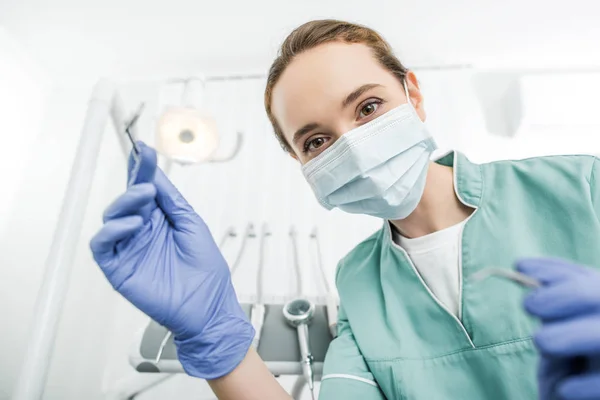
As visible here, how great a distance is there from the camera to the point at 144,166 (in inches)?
22.5

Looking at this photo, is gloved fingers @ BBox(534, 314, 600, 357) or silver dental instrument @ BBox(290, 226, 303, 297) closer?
gloved fingers @ BBox(534, 314, 600, 357)

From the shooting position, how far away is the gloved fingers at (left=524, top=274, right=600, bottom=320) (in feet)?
1.06

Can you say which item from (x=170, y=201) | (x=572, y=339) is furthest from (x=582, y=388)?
(x=170, y=201)

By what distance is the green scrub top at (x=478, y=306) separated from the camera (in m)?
0.66

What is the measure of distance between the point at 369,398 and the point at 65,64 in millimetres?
1912

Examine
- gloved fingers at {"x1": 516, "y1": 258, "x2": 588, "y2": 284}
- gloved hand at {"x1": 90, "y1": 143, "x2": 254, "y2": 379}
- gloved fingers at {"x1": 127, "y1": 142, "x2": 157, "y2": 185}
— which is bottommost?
gloved fingers at {"x1": 516, "y1": 258, "x2": 588, "y2": 284}

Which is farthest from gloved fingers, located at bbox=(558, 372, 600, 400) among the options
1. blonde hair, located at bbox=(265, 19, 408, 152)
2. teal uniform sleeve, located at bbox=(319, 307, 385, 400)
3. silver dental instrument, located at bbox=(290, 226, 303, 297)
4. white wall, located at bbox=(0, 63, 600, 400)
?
white wall, located at bbox=(0, 63, 600, 400)

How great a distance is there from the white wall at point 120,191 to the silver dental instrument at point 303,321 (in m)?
0.39

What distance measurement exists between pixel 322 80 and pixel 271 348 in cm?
67

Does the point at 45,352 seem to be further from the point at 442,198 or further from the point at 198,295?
the point at 442,198

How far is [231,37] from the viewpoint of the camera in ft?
5.14

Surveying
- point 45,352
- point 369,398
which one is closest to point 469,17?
point 369,398

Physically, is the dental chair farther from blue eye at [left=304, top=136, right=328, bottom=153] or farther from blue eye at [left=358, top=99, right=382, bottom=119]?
blue eye at [left=358, top=99, right=382, bottom=119]

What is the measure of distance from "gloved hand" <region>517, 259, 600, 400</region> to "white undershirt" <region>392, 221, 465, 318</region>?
0.40 meters
